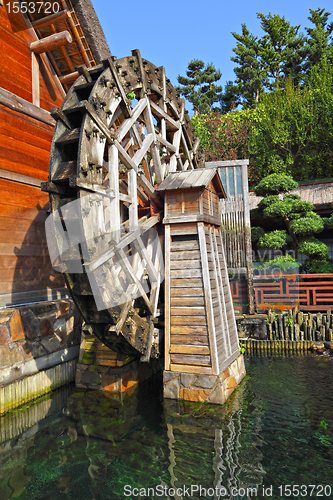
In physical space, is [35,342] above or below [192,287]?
below

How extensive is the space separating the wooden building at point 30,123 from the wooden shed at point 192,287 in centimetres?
229

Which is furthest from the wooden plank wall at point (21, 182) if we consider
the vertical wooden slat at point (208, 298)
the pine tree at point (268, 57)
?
the pine tree at point (268, 57)

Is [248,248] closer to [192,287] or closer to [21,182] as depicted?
[192,287]

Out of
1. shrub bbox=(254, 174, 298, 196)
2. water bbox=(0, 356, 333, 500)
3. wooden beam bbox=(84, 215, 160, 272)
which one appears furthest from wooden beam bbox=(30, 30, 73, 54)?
shrub bbox=(254, 174, 298, 196)

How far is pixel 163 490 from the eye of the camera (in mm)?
3064

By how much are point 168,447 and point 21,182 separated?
438cm

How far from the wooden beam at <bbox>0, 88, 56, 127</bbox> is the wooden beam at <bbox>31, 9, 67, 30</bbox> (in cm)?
152

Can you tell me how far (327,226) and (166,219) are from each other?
26.5 ft

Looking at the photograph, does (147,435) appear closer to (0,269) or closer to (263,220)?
(0,269)

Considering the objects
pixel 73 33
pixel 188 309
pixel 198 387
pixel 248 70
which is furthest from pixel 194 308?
pixel 248 70

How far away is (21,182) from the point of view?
18.2ft

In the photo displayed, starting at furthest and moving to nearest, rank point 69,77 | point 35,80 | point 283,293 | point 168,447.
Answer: point 283,293 < point 69,77 < point 35,80 < point 168,447

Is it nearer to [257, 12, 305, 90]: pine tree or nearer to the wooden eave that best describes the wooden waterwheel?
the wooden eave

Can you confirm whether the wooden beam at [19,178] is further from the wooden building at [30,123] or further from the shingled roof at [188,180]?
the shingled roof at [188,180]
